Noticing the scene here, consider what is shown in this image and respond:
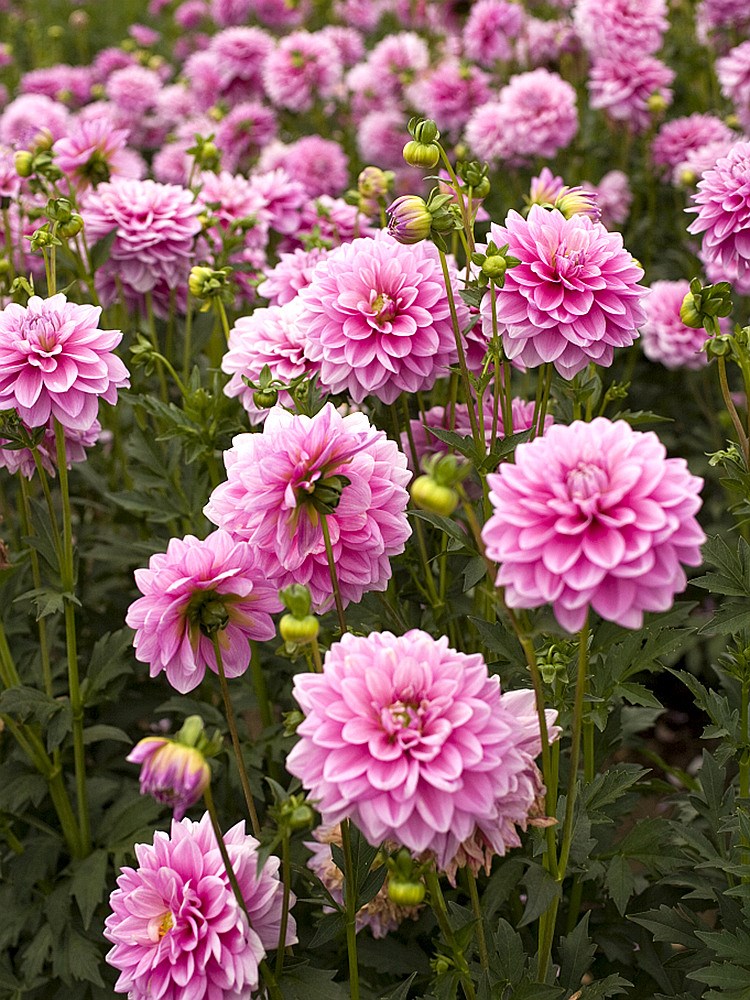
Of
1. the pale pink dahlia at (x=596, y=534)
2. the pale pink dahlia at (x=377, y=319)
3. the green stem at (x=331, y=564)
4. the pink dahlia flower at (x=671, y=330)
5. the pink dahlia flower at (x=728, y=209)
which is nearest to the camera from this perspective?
the pale pink dahlia at (x=596, y=534)

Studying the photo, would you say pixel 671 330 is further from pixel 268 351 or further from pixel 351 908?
pixel 351 908

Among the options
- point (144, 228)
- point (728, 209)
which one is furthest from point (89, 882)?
point (728, 209)

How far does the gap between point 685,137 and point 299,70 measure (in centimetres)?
155

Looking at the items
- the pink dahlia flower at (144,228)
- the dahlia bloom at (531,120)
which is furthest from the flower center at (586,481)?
the dahlia bloom at (531,120)

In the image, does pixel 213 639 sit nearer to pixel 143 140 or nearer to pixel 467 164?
pixel 467 164

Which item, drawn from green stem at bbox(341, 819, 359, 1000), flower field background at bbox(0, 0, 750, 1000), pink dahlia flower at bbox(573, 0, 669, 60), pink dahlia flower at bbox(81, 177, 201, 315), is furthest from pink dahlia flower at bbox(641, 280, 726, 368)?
green stem at bbox(341, 819, 359, 1000)

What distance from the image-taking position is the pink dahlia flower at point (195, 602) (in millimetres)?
1386

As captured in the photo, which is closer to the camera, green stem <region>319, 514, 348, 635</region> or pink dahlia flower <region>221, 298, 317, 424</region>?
green stem <region>319, 514, 348, 635</region>

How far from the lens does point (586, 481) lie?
113 centimetres

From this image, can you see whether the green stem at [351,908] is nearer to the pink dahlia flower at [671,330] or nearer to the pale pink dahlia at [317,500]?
the pale pink dahlia at [317,500]

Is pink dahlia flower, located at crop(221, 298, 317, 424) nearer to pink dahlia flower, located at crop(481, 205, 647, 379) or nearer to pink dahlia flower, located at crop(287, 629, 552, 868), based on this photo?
pink dahlia flower, located at crop(481, 205, 647, 379)

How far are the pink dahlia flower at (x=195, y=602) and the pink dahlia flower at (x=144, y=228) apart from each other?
1.18 meters

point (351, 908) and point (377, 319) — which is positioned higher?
point (377, 319)

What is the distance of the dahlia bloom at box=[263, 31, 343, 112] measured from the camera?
14.2 ft
